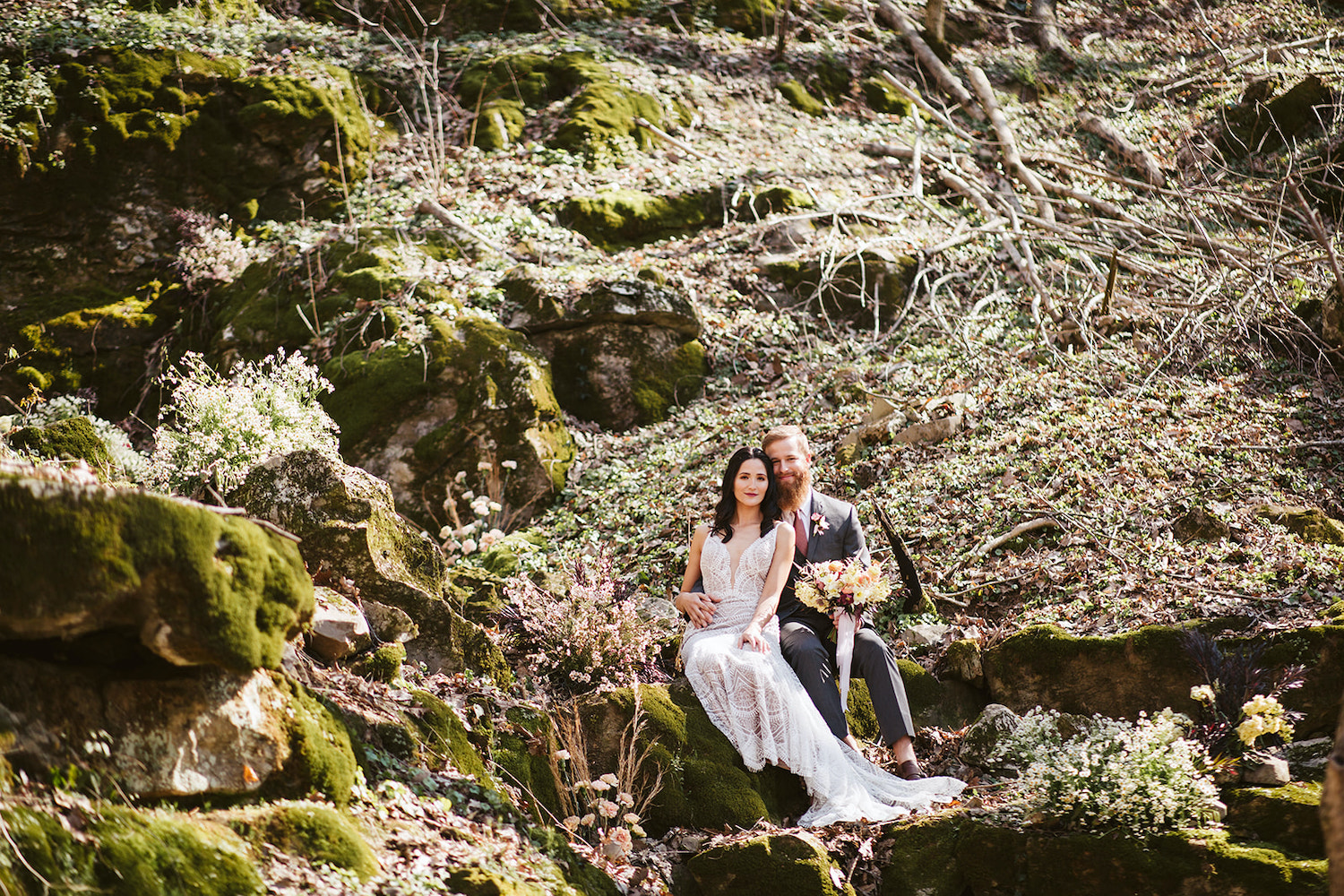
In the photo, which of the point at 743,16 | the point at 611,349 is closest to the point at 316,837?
the point at 611,349

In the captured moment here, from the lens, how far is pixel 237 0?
489 inches

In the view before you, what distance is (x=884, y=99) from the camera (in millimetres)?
14180

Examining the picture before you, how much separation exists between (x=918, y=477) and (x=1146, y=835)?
4.00m

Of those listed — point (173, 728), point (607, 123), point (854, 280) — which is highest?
point (607, 123)

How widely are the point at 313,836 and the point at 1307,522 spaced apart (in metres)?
6.34

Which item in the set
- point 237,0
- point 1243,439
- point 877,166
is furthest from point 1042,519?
point 237,0

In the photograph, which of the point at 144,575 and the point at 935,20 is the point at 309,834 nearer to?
the point at 144,575

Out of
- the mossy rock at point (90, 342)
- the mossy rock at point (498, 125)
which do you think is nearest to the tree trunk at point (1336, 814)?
the mossy rock at point (90, 342)

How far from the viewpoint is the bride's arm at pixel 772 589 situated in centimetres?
487

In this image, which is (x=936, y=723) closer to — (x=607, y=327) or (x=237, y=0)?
(x=607, y=327)

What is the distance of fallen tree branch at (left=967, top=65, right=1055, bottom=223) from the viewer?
1098 cm

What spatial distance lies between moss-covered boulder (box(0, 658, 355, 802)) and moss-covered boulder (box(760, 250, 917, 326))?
7.89 metres

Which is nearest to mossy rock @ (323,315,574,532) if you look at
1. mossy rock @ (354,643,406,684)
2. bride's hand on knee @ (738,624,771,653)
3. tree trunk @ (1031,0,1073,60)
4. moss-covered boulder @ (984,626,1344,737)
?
bride's hand on knee @ (738,624,771,653)

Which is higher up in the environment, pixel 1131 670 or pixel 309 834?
pixel 309 834
